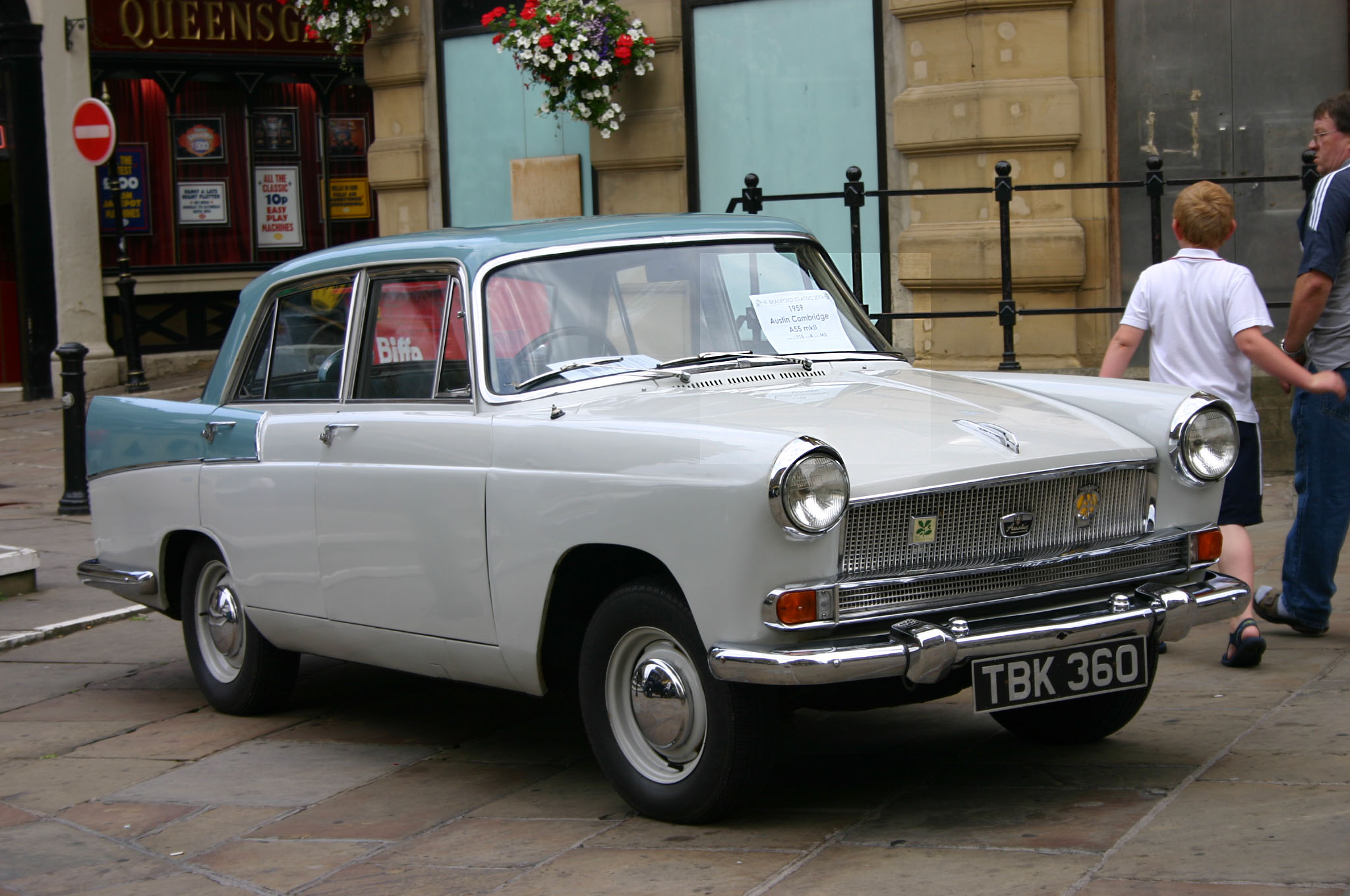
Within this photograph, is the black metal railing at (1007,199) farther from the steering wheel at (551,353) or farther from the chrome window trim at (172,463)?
the steering wheel at (551,353)

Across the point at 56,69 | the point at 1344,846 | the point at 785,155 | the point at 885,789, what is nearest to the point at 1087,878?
the point at 1344,846

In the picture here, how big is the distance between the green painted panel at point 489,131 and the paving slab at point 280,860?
969 cm

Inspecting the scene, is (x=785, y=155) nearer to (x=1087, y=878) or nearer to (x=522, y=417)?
(x=522, y=417)

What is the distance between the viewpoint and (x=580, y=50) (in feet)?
41.5

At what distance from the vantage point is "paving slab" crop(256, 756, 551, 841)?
188 inches

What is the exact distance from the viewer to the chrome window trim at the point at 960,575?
411 centimetres

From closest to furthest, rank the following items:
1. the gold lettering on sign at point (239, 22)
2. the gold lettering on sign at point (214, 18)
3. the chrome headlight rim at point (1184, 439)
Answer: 1. the chrome headlight rim at point (1184, 439)
2. the gold lettering on sign at point (214, 18)
3. the gold lettering on sign at point (239, 22)

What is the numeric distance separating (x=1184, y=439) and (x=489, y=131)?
10536 millimetres

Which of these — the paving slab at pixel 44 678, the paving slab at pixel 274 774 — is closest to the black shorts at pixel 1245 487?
the paving slab at pixel 274 774

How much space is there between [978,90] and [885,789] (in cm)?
738

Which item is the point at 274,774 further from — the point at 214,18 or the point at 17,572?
the point at 214,18

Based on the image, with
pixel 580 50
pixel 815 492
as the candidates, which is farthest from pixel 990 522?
pixel 580 50

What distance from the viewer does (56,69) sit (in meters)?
18.5

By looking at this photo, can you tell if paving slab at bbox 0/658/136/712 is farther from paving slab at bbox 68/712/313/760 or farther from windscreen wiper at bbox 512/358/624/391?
windscreen wiper at bbox 512/358/624/391
